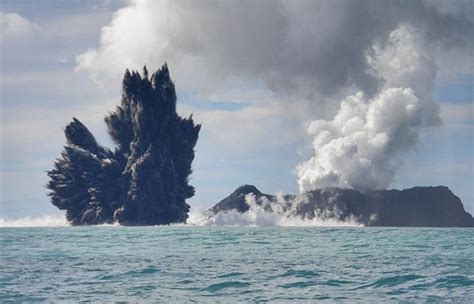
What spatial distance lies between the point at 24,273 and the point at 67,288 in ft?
31.5

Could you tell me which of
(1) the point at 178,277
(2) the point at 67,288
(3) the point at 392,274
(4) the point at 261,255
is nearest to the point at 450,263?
(3) the point at 392,274

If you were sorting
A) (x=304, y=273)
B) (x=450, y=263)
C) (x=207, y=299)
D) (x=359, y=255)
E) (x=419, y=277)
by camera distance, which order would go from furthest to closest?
(x=359, y=255)
(x=450, y=263)
(x=304, y=273)
(x=419, y=277)
(x=207, y=299)

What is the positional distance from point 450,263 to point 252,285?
1879cm

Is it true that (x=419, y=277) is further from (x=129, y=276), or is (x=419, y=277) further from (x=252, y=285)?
(x=129, y=276)

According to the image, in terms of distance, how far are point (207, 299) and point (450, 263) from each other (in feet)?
77.5

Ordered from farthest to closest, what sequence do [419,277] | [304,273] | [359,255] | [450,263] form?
[359,255], [450,263], [304,273], [419,277]

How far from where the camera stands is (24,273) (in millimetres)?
46312

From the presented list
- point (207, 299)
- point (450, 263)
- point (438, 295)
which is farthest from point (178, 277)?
point (450, 263)

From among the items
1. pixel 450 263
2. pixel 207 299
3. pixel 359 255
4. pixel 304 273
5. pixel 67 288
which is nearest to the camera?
pixel 207 299

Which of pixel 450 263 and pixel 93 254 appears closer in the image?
pixel 450 263

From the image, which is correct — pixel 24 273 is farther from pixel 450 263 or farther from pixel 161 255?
pixel 450 263

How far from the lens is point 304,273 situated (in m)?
44.5

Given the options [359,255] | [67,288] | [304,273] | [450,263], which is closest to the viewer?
[67,288]

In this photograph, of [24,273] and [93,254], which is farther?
[93,254]
